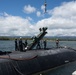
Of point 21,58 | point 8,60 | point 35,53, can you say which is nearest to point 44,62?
point 35,53

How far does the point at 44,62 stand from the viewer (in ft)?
99.6

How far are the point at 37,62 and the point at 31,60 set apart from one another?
1131 mm

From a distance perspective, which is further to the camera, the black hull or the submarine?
the submarine

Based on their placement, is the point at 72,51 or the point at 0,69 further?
the point at 72,51

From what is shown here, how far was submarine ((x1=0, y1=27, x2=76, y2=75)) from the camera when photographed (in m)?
24.6

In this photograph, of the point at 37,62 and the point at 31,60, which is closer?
the point at 31,60

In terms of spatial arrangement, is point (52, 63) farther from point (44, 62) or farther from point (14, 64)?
point (14, 64)

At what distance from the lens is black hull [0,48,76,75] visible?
24.4m

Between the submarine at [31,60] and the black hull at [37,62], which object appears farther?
the submarine at [31,60]

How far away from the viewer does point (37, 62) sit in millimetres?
28812

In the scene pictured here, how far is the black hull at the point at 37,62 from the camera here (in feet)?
79.9

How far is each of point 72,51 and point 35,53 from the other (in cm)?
1277

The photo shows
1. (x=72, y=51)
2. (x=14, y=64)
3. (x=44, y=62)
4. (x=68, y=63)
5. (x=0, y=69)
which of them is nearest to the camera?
(x=0, y=69)

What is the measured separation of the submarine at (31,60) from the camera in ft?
80.7
